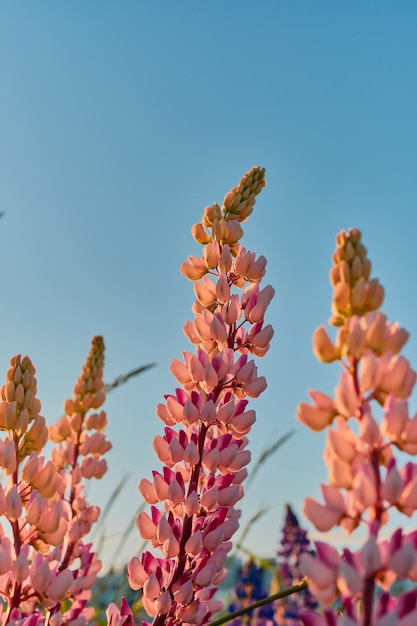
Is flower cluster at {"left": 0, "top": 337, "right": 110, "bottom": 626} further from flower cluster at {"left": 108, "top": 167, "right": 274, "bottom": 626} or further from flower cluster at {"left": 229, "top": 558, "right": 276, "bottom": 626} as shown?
flower cluster at {"left": 229, "top": 558, "right": 276, "bottom": 626}

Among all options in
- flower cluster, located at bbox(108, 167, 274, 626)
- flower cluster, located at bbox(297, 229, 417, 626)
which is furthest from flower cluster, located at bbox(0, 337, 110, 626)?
flower cluster, located at bbox(297, 229, 417, 626)

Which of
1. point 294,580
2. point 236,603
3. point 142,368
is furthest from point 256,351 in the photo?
point 294,580

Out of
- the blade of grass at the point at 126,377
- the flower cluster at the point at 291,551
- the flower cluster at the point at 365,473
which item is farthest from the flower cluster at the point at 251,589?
the flower cluster at the point at 365,473

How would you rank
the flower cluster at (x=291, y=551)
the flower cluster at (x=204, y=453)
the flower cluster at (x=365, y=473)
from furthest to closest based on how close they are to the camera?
1. the flower cluster at (x=291, y=551)
2. the flower cluster at (x=204, y=453)
3. the flower cluster at (x=365, y=473)

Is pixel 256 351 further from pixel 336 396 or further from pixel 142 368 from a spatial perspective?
pixel 142 368

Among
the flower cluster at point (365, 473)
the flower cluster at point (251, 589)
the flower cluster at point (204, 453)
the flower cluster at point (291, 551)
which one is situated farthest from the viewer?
the flower cluster at point (291, 551)

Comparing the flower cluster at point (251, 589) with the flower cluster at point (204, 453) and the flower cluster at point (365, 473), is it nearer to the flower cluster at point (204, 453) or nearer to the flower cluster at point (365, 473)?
the flower cluster at point (204, 453)

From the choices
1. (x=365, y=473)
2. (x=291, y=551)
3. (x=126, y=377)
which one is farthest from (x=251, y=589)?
(x=365, y=473)
